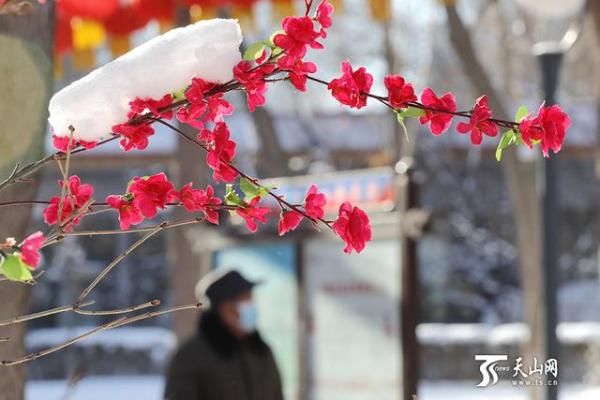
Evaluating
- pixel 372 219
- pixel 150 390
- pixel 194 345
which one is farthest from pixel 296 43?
pixel 150 390

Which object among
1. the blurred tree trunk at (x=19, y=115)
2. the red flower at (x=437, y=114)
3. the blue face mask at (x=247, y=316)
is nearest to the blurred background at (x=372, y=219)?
the blurred tree trunk at (x=19, y=115)

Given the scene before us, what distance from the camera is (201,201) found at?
94.0 inches

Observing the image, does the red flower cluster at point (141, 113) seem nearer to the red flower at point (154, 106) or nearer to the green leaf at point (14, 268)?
the red flower at point (154, 106)

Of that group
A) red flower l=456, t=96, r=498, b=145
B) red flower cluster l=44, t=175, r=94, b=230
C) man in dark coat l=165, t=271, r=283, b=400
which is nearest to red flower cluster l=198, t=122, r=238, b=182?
red flower cluster l=44, t=175, r=94, b=230

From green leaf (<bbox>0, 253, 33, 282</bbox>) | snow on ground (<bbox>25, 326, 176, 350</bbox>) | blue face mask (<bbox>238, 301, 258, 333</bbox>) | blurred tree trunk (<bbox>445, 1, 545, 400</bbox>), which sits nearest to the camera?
green leaf (<bbox>0, 253, 33, 282</bbox>)

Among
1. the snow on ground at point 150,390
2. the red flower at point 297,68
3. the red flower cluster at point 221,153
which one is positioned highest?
the red flower at point 297,68

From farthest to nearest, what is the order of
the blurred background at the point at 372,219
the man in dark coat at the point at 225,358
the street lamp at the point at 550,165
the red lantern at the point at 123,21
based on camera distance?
the red lantern at the point at 123,21, the blurred background at the point at 372,219, the street lamp at the point at 550,165, the man in dark coat at the point at 225,358

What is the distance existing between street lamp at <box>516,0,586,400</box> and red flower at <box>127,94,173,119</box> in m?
4.60

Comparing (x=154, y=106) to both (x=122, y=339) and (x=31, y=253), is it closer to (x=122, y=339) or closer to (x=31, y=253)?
(x=31, y=253)

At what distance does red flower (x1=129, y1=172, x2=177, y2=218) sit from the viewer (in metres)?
2.25

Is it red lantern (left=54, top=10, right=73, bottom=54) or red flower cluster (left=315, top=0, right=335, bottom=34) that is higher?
red lantern (left=54, top=10, right=73, bottom=54)

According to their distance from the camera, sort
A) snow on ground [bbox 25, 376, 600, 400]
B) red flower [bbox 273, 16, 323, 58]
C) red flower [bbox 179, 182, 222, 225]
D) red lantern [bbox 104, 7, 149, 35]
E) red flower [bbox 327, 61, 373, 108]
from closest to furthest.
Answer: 1. red flower [bbox 273, 16, 323, 58]
2. red flower [bbox 327, 61, 373, 108]
3. red flower [bbox 179, 182, 222, 225]
4. red lantern [bbox 104, 7, 149, 35]
5. snow on ground [bbox 25, 376, 600, 400]

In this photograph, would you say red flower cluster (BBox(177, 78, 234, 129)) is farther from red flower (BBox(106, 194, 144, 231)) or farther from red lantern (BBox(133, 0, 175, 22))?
red lantern (BBox(133, 0, 175, 22))

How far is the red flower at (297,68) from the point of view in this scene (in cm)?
215
